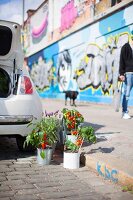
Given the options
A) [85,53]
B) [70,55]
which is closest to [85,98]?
[85,53]

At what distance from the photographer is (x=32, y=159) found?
17.8 ft

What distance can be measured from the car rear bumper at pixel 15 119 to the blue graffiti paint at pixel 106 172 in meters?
1.35

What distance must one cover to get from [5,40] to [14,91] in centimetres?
79

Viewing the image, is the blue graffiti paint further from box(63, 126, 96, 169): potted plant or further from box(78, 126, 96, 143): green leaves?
box(78, 126, 96, 143): green leaves

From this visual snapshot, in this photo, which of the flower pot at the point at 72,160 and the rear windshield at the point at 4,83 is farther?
the rear windshield at the point at 4,83

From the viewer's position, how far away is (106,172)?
440 cm

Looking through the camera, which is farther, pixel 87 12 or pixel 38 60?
pixel 38 60

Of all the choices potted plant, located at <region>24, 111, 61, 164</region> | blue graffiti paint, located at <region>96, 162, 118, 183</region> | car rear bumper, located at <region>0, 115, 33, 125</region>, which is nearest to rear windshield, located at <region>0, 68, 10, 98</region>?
car rear bumper, located at <region>0, 115, 33, 125</region>

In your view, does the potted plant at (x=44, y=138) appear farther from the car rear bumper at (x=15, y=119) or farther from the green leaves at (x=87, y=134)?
the green leaves at (x=87, y=134)

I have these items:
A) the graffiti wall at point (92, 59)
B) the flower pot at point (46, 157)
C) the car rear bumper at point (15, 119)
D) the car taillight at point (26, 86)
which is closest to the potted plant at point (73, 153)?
the flower pot at point (46, 157)

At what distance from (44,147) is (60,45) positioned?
21682 mm

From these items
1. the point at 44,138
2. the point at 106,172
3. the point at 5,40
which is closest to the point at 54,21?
the point at 5,40

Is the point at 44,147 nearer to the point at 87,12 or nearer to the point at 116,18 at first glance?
the point at 116,18

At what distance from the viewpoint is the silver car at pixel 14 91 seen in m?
5.29
